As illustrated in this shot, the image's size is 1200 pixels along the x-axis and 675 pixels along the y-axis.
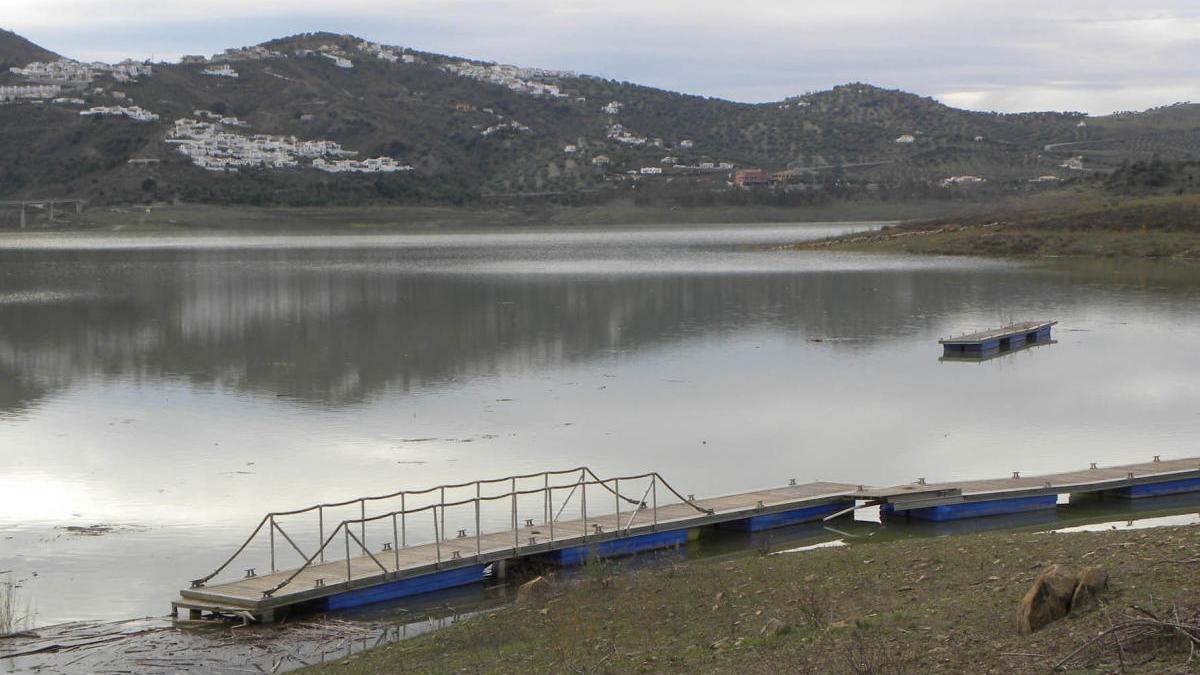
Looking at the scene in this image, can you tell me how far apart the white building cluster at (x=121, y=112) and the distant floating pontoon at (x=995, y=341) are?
113 meters

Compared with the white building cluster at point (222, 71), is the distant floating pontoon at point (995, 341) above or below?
below

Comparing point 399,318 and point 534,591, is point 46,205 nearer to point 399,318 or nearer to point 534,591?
point 399,318

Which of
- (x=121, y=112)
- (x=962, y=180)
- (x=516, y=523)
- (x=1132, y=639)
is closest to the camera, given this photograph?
(x=1132, y=639)

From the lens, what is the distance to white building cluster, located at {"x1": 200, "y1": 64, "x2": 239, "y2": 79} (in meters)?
171

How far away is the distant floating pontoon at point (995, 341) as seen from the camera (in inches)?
1047

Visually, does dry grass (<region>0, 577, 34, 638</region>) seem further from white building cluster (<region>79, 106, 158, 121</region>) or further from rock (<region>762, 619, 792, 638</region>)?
white building cluster (<region>79, 106, 158, 121</region>)

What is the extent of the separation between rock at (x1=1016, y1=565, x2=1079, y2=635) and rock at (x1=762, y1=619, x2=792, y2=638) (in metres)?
1.36

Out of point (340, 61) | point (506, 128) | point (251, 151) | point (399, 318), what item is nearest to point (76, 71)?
point (340, 61)

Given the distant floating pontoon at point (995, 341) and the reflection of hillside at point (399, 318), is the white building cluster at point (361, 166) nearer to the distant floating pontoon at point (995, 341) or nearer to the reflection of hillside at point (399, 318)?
the reflection of hillside at point (399, 318)

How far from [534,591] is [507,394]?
11092 mm

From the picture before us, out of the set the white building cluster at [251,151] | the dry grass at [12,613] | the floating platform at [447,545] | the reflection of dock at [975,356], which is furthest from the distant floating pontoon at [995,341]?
the white building cluster at [251,151]

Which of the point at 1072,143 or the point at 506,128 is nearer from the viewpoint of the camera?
the point at 506,128

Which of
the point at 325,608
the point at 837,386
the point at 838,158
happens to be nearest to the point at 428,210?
the point at 838,158

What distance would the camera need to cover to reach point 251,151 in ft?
426
